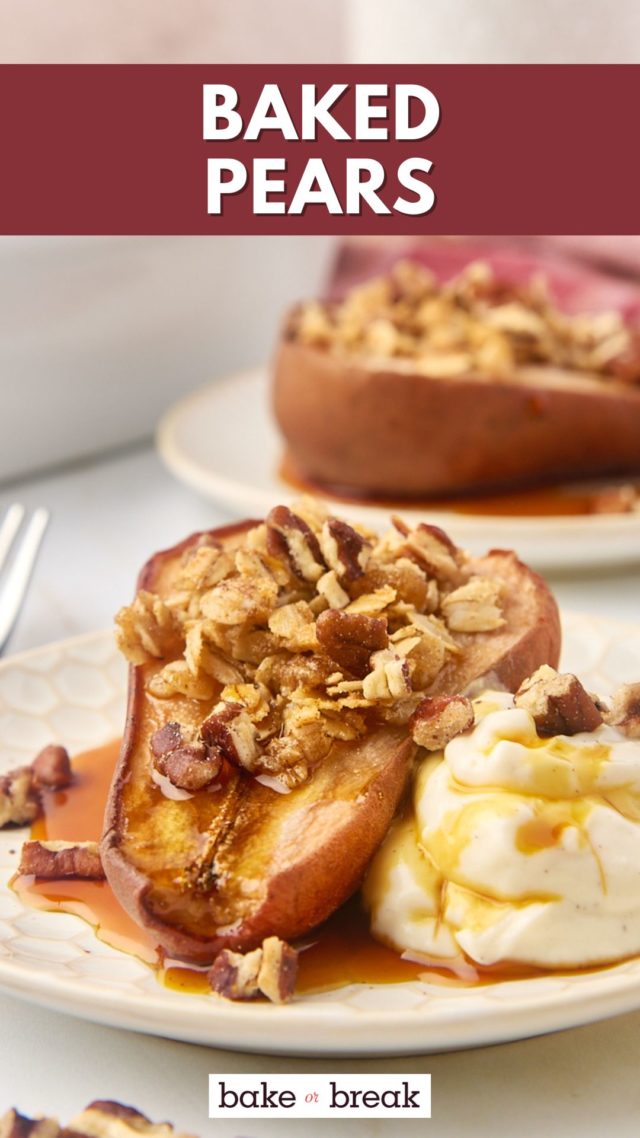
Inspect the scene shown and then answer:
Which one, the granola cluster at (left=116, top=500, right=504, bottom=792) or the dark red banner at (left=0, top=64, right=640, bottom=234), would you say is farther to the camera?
the dark red banner at (left=0, top=64, right=640, bottom=234)

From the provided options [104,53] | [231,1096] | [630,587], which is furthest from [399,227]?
[231,1096]

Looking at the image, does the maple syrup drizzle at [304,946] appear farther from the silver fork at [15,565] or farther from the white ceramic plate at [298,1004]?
the silver fork at [15,565]

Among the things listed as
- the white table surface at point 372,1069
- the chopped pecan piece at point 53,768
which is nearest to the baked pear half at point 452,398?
the chopped pecan piece at point 53,768

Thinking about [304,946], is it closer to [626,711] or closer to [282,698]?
[282,698]

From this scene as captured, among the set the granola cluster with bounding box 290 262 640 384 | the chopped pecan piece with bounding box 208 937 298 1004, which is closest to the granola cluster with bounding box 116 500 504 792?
the chopped pecan piece with bounding box 208 937 298 1004

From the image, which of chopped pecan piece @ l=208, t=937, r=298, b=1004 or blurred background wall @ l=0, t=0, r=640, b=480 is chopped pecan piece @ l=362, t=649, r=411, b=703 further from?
blurred background wall @ l=0, t=0, r=640, b=480

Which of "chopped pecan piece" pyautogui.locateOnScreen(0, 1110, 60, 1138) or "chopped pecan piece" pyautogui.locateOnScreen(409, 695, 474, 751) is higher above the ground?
"chopped pecan piece" pyautogui.locateOnScreen(409, 695, 474, 751)
